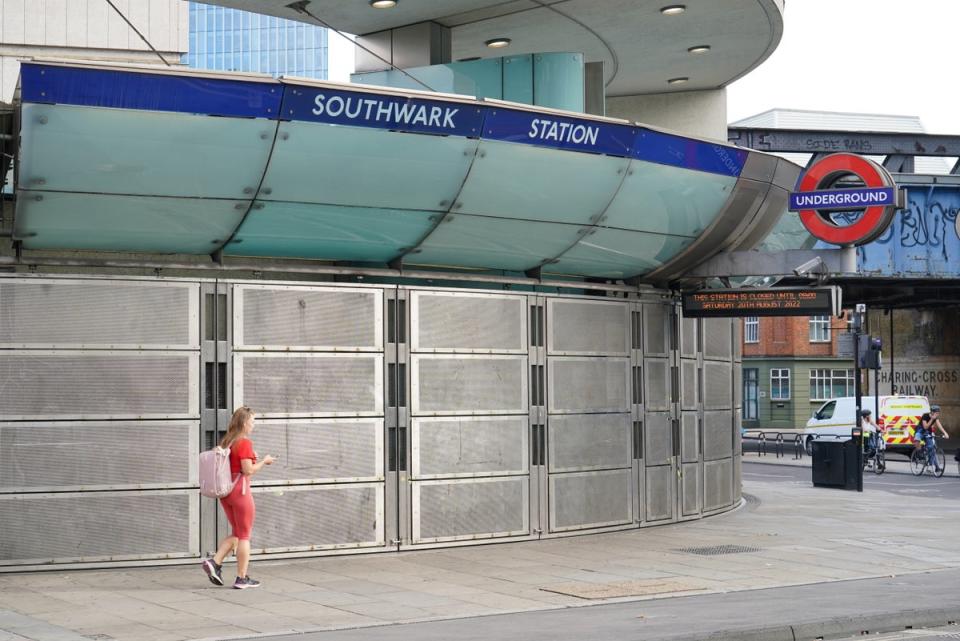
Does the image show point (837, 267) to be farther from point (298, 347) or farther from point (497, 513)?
point (298, 347)

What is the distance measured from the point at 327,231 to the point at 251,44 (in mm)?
139895

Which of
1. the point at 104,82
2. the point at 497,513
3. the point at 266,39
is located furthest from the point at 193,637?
the point at 266,39

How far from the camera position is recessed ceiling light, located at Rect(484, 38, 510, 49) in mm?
18169

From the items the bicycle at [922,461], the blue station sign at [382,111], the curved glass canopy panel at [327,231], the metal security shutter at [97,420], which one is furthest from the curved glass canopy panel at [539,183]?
the bicycle at [922,461]

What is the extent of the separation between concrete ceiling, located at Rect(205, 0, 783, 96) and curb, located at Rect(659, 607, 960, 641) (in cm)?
863

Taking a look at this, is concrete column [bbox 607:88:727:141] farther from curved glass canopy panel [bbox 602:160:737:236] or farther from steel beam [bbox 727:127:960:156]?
steel beam [bbox 727:127:960:156]

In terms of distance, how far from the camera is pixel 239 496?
38.3ft

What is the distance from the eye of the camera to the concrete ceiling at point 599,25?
54.2ft

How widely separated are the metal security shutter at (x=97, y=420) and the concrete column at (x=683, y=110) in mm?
11126

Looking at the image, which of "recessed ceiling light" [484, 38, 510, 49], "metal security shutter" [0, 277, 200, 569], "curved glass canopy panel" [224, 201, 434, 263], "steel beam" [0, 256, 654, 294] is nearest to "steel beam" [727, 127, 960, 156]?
"recessed ceiling light" [484, 38, 510, 49]

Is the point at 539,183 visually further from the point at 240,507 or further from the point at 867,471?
the point at 867,471

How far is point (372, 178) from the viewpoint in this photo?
1315cm

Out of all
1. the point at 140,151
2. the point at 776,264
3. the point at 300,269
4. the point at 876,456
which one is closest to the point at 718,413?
the point at 776,264

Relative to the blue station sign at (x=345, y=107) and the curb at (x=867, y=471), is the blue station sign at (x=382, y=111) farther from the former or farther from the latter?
the curb at (x=867, y=471)
